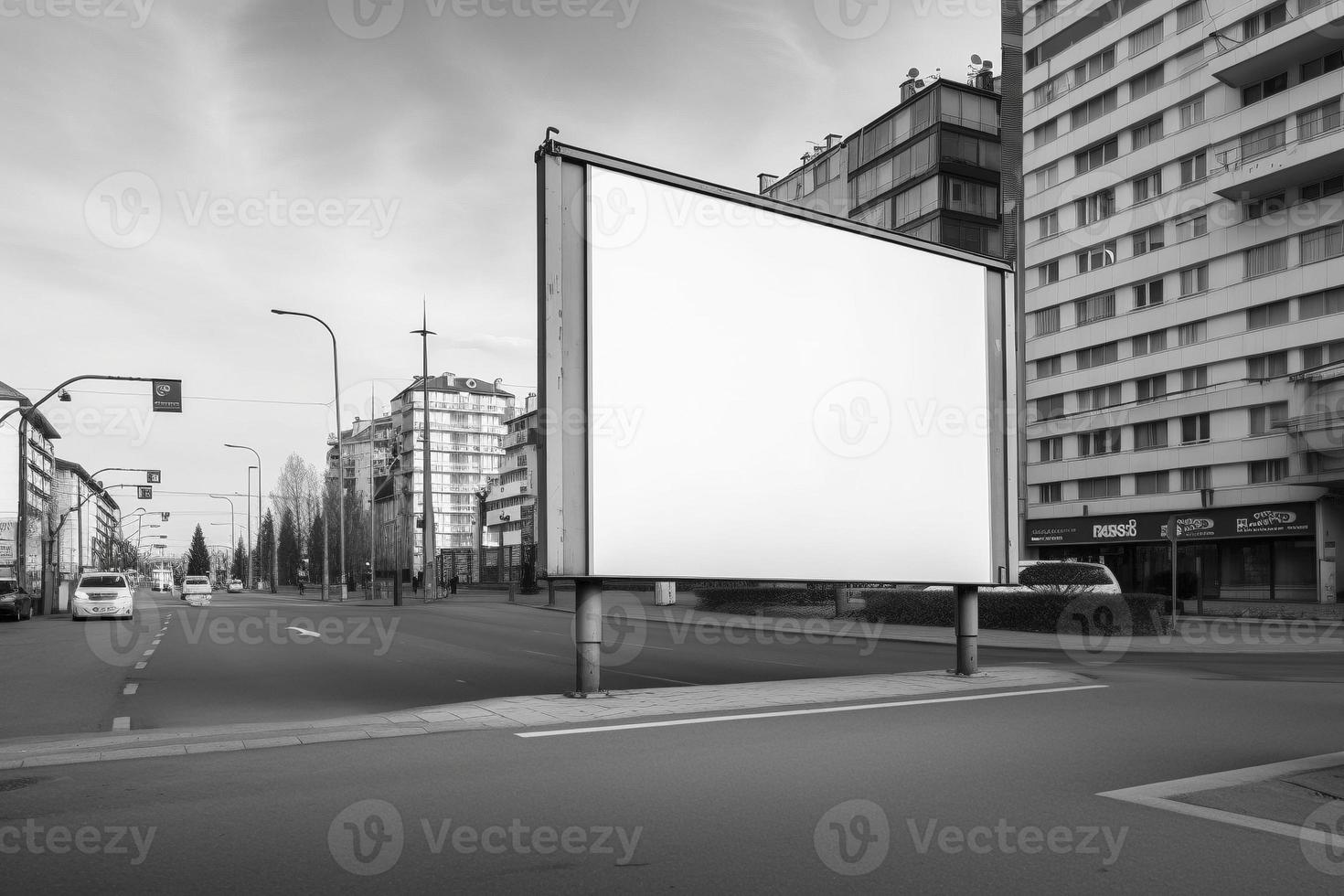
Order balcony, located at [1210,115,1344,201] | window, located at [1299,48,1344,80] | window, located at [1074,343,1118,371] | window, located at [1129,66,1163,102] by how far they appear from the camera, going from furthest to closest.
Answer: window, located at [1074,343,1118,371]
window, located at [1129,66,1163,102]
window, located at [1299,48,1344,80]
balcony, located at [1210,115,1344,201]

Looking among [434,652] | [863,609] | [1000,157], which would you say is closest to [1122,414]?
[1000,157]

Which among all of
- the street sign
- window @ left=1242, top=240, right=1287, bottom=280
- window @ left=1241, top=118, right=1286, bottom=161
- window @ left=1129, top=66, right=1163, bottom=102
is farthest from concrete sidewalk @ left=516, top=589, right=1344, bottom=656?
window @ left=1129, top=66, right=1163, bottom=102

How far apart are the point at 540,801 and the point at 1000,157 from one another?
61736 millimetres

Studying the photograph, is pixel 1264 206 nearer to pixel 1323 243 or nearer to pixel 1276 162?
pixel 1276 162

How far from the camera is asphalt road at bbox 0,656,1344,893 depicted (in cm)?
493

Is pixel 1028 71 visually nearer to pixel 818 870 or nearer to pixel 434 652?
pixel 434 652

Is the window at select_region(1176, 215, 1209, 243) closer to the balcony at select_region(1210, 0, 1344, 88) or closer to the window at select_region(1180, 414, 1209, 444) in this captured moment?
the balcony at select_region(1210, 0, 1344, 88)

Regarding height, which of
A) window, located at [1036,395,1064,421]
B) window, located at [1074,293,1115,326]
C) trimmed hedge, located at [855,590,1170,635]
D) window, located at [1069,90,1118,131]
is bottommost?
trimmed hedge, located at [855,590,1170,635]

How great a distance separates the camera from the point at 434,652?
1920 centimetres

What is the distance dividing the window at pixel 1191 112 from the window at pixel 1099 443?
49.8 ft

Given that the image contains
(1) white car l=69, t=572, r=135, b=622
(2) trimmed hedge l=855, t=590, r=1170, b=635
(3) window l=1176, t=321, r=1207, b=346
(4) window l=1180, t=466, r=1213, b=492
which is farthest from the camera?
(3) window l=1176, t=321, r=1207, b=346

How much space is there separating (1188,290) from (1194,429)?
6.67 metres

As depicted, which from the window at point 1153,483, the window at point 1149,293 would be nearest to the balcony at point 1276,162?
the window at point 1149,293

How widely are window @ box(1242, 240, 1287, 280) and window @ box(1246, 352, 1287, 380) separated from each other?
3.64 metres
